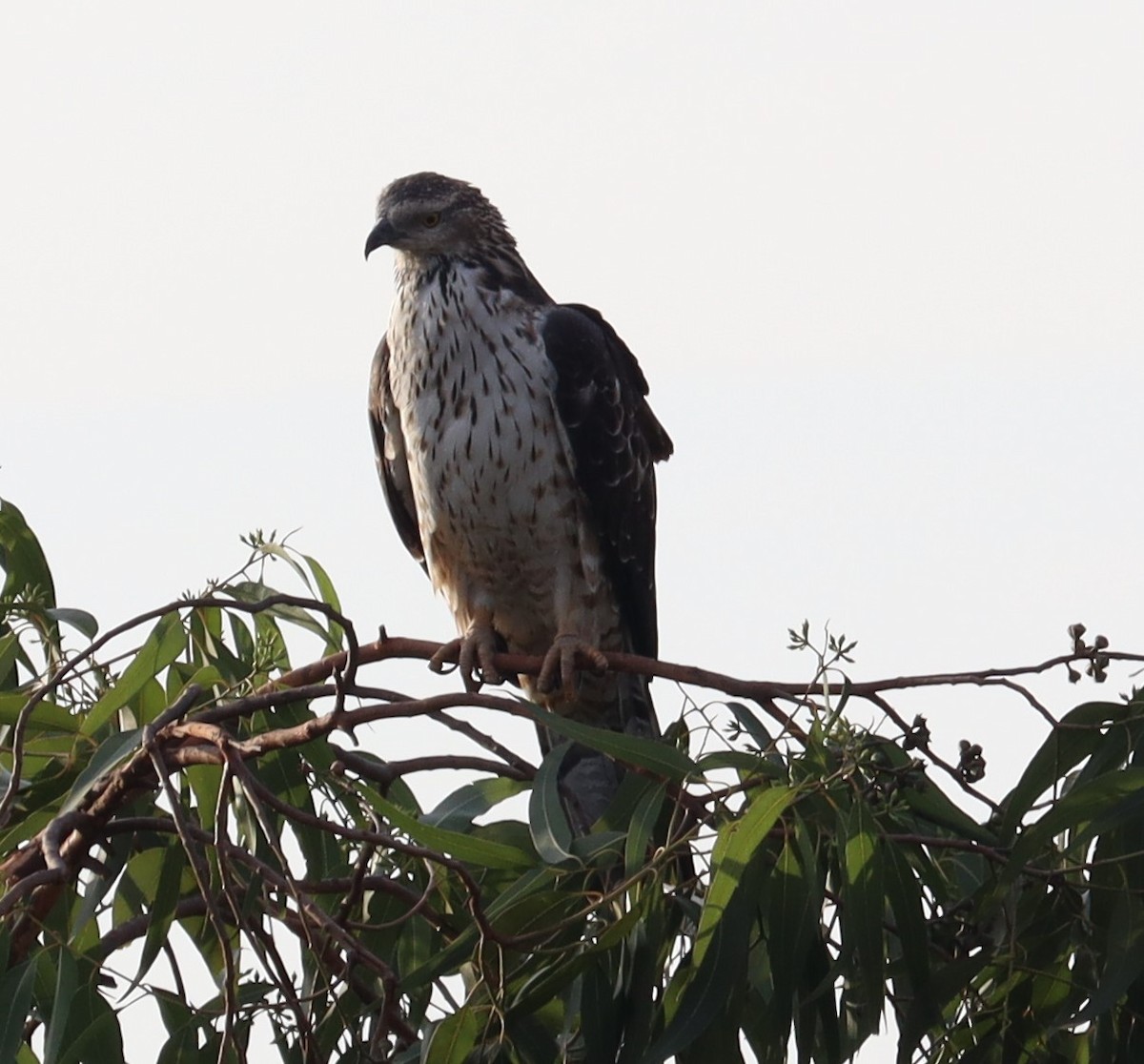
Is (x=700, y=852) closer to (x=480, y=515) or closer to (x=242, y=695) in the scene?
(x=242, y=695)

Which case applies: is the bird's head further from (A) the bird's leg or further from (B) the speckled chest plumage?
(A) the bird's leg

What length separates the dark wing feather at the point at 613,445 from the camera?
5.42 metres

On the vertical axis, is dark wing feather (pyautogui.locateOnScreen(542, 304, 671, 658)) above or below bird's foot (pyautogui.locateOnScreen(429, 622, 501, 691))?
above

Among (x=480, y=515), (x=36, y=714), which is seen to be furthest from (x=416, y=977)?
(x=480, y=515)

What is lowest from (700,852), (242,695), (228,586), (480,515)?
(700,852)

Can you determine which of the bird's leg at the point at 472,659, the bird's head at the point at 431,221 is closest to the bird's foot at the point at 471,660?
the bird's leg at the point at 472,659

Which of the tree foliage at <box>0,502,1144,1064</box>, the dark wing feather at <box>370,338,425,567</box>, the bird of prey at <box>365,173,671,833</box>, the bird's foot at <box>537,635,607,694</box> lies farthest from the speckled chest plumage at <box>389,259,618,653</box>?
the tree foliage at <box>0,502,1144,1064</box>

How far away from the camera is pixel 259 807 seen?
267 cm

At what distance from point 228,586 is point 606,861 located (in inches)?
47.9

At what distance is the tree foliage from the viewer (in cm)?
303

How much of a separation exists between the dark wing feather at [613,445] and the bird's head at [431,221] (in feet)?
1.26

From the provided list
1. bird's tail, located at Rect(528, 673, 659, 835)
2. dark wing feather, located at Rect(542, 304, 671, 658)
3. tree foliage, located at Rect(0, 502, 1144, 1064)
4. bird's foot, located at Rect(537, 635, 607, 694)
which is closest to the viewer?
tree foliage, located at Rect(0, 502, 1144, 1064)

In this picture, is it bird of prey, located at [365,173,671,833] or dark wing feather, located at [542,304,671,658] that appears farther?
dark wing feather, located at [542,304,671,658]

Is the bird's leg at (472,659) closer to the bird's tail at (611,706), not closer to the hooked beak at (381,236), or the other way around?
the bird's tail at (611,706)
